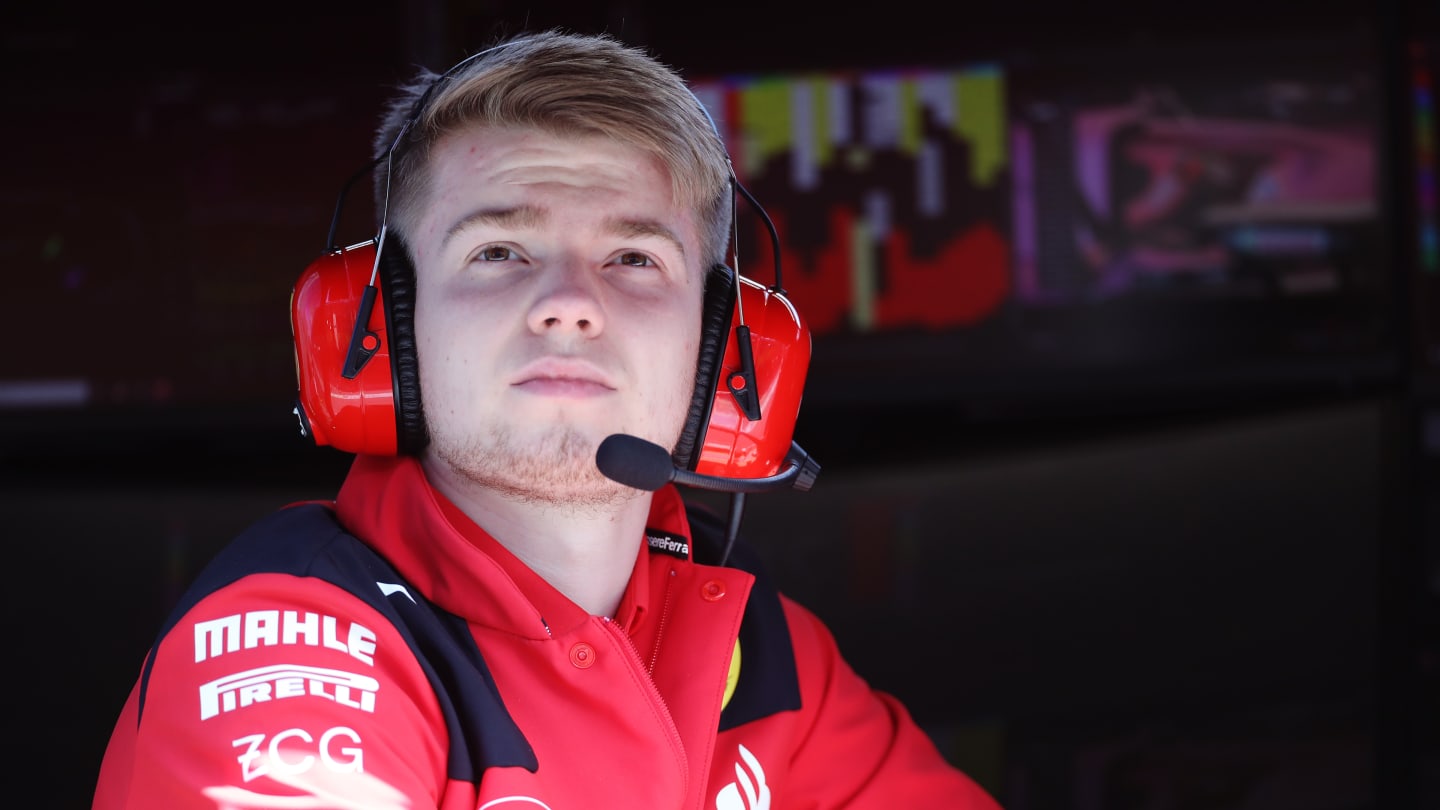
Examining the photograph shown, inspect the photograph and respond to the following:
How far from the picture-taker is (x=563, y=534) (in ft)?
4.10

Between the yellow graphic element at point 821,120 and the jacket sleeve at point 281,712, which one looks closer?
the jacket sleeve at point 281,712

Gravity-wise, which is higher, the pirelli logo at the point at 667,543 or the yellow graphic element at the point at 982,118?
the yellow graphic element at the point at 982,118

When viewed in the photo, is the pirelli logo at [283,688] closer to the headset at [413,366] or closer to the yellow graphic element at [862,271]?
the headset at [413,366]

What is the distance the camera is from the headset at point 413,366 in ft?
3.88

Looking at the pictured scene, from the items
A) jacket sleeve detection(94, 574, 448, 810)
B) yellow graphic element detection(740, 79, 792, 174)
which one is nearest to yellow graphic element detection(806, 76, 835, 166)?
yellow graphic element detection(740, 79, 792, 174)

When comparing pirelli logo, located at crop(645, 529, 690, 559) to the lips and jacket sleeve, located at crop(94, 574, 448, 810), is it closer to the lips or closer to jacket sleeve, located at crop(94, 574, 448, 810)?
the lips

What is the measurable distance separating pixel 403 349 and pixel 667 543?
347 millimetres

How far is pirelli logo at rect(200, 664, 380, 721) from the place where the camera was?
0.88 m

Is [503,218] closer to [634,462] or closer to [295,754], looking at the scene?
[634,462]

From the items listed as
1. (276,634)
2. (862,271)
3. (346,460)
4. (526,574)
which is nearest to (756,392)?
(526,574)

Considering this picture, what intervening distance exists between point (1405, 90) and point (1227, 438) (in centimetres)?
111

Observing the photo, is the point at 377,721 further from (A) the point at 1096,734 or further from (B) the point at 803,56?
(B) the point at 803,56

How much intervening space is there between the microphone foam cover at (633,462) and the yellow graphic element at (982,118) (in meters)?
3.00

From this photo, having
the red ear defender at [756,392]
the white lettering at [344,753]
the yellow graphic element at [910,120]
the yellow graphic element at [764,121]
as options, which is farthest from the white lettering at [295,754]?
→ the yellow graphic element at [910,120]
